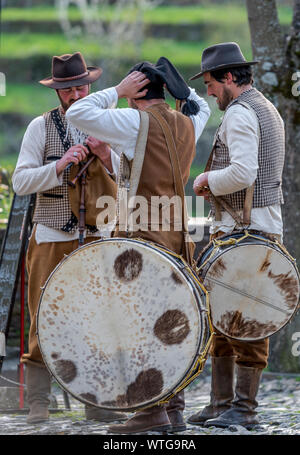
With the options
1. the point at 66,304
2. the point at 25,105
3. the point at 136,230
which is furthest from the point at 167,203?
the point at 25,105

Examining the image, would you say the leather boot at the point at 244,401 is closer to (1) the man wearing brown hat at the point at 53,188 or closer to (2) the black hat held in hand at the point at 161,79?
(1) the man wearing brown hat at the point at 53,188

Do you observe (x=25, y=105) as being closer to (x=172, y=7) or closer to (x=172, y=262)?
(x=172, y=7)

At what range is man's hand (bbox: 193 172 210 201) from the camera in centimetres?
466

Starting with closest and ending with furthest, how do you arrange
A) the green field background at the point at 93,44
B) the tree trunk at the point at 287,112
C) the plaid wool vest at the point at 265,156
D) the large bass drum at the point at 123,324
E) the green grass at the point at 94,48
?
the large bass drum at the point at 123,324
the plaid wool vest at the point at 265,156
the tree trunk at the point at 287,112
the green field background at the point at 93,44
the green grass at the point at 94,48

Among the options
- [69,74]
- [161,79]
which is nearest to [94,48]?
[69,74]

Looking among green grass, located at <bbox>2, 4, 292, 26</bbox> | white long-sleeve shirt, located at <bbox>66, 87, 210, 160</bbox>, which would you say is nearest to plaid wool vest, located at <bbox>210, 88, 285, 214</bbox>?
white long-sleeve shirt, located at <bbox>66, 87, 210, 160</bbox>

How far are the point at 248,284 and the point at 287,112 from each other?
8.46ft

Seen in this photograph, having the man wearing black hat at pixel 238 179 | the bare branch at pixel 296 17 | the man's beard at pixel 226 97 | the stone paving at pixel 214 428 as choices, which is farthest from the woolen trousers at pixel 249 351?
the bare branch at pixel 296 17

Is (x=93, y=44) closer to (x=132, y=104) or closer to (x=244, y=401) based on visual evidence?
(x=132, y=104)

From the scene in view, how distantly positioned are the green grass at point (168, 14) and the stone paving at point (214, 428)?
27.7 metres

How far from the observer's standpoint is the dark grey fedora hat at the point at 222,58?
4708 millimetres

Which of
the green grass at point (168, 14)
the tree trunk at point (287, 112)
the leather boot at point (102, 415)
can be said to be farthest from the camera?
the green grass at point (168, 14)

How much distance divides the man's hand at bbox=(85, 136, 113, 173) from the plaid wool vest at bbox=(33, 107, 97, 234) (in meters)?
0.18

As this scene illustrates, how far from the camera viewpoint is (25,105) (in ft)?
99.1
